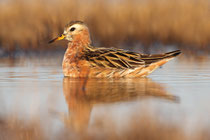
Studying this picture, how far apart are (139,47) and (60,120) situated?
10289 mm

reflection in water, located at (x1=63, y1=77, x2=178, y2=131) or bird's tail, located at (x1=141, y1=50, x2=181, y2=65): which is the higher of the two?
bird's tail, located at (x1=141, y1=50, x2=181, y2=65)

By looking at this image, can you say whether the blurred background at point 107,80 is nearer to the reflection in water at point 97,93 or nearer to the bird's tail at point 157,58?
the reflection in water at point 97,93

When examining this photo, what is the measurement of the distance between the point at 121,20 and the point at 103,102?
9851mm

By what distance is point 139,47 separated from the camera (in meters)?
15.2

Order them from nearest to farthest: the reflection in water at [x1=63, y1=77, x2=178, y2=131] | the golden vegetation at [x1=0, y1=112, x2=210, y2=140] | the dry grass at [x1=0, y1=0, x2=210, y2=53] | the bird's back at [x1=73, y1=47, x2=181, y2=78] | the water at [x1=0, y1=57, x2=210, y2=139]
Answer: the golden vegetation at [x1=0, y1=112, x2=210, y2=140] < the water at [x1=0, y1=57, x2=210, y2=139] < the reflection in water at [x1=63, y1=77, x2=178, y2=131] < the bird's back at [x1=73, y1=47, x2=181, y2=78] < the dry grass at [x1=0, y1=0, x2=210, y2=53]

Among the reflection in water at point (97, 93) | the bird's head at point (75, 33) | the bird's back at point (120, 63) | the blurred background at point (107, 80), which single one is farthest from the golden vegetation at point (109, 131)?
the bird's head at point (75, 33)

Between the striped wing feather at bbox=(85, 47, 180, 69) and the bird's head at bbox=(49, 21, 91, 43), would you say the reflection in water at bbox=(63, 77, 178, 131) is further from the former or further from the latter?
the bird's head at bbox=(49, 21, 91, 43)

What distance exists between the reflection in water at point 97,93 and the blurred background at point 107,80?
0.01 meters

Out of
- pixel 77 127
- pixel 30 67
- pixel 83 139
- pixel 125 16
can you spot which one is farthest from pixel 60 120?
pixel 125 16

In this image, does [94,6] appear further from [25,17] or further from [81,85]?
[81,85]

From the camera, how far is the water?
15.8 feet

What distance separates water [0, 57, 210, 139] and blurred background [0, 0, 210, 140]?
10 millimetres

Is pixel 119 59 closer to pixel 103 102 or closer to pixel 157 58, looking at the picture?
pixel 157 58

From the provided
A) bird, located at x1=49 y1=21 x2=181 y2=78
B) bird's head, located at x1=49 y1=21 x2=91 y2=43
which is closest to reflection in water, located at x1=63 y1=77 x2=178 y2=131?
bird, located at x1=49 y1=21 x2=181 y2=78
